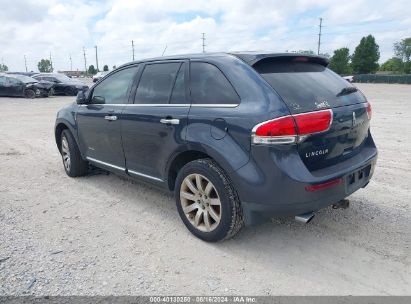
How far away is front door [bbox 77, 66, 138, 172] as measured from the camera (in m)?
4.52

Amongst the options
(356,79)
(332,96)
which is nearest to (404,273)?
(332,96)

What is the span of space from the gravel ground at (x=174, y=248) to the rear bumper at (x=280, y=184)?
51 centimetres

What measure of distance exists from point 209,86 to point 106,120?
171cm

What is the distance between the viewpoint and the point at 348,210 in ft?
13.9

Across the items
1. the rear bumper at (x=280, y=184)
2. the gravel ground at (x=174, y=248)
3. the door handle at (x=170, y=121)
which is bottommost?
the gravel ground at (x=174, y=248)

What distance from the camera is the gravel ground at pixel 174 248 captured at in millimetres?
2934

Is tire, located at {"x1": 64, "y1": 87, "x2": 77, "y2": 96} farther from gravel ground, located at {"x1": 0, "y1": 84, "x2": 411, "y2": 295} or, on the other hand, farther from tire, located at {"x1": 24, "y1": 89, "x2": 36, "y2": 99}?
gravel ground, located at {"x1": 0, "y1": 84, "x2": 411, "y2": 295}

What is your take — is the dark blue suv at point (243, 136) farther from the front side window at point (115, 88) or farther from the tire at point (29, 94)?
the tire at point (29, 94)

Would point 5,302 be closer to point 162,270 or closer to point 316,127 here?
point 162,270

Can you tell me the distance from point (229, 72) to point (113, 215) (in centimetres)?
213

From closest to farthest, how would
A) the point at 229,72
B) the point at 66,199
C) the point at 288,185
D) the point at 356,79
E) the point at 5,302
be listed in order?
the point at 5,302 → the point at 288,185 → the point at 229,72 → the point at 66,199 → the point at 356,79

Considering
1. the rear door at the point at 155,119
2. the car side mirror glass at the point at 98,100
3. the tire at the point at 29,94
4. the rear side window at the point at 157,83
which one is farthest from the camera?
the tire at the point at 29,94

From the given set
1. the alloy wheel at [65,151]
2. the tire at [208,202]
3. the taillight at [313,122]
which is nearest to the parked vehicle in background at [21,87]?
the alloy wheel at [65,151]

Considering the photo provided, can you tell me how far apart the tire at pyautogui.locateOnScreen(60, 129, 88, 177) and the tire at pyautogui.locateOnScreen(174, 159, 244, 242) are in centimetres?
245
